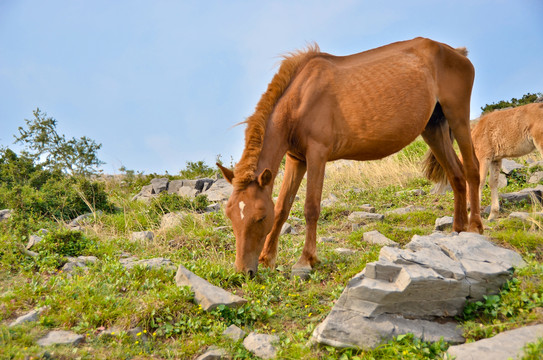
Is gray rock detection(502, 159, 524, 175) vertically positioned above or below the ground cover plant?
above

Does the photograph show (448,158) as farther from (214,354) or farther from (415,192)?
(214,354)

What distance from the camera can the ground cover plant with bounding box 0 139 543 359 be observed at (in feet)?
10.3

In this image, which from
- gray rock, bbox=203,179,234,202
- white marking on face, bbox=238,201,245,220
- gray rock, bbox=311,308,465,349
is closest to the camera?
gray rock, bbox=311,308,465,349

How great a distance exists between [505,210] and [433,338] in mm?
5300

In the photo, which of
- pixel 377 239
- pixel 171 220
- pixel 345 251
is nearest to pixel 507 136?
pixel 377 239

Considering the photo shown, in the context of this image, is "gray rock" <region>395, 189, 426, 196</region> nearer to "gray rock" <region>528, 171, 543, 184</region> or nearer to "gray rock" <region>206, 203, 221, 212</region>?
"gray rock" <region>528, 171, 543, 184</region>

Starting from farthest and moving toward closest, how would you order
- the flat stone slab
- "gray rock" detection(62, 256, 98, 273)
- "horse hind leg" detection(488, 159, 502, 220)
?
"horse hind leg" detection(488, 159, 502, 220)
"gray rock" detection(62, 256, 98, 273)
the flat stone slab

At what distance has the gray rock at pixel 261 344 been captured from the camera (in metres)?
3.14

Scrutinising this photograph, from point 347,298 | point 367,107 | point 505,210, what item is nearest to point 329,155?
point 367,107

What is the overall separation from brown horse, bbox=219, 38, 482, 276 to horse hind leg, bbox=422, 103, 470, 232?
15mm

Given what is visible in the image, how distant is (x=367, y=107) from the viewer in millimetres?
5109

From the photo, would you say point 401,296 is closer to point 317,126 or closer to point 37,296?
point 317,126

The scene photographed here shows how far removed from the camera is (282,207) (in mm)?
5184

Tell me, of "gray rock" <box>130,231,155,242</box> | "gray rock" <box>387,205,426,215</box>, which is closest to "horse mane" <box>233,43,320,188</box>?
"gray rock" <box>130,231,155,242</box>
